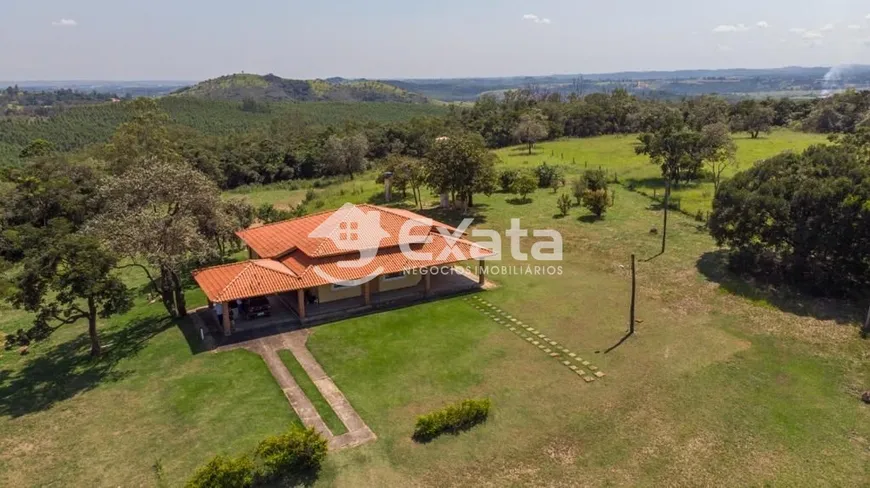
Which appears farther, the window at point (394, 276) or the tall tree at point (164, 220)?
the window at point (394, 276)

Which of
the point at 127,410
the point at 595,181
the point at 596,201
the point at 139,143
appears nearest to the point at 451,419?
the point at 127,410

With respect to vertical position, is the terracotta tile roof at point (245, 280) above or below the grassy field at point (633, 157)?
below

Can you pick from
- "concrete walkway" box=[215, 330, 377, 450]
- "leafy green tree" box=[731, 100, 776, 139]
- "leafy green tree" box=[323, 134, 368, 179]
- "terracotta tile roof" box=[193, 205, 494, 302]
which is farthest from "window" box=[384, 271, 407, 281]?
"leafy green tree" box=[731, 100, 776, 139]

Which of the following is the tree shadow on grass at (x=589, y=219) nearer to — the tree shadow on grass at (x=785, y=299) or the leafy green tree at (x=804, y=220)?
the leafy green tree at (x=804, y=220)

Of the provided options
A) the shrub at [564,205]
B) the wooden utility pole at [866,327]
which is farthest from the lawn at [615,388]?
the shrub at [564,205]

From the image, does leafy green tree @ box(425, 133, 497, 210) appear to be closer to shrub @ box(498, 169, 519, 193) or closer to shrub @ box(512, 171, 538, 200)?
shrub @ box(512, 171, 538, 200)
